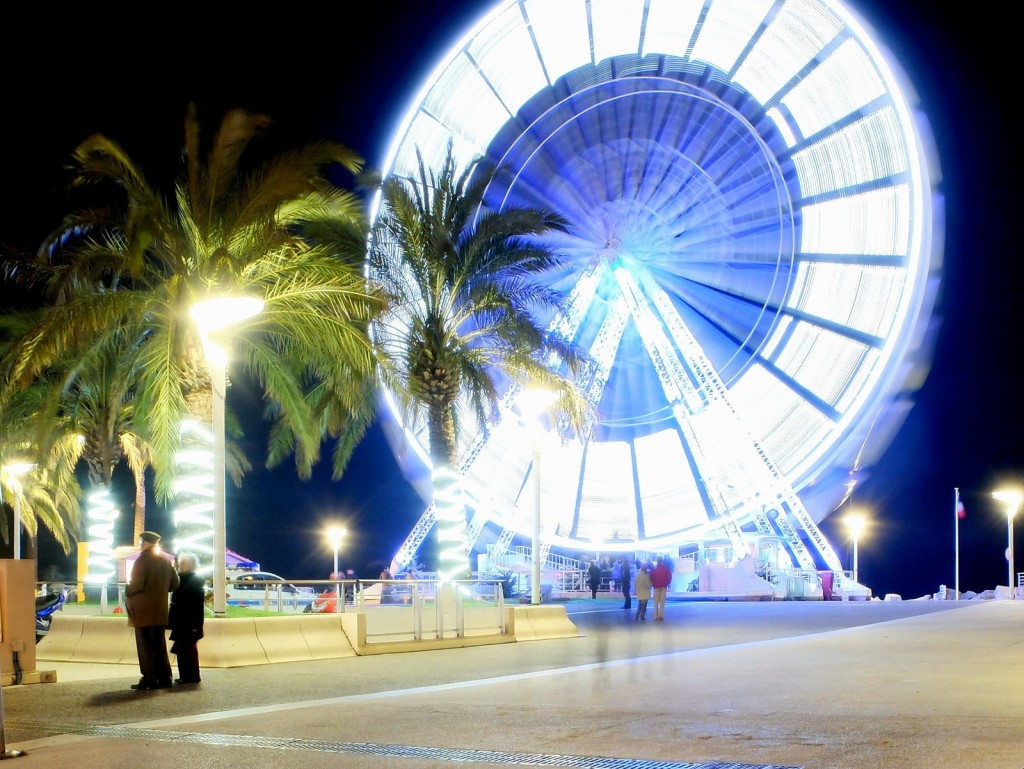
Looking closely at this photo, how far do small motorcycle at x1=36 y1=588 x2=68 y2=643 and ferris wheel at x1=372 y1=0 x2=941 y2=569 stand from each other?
1284 centimetres

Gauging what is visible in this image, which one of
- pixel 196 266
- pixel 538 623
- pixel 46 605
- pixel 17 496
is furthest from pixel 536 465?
pixel 17 496

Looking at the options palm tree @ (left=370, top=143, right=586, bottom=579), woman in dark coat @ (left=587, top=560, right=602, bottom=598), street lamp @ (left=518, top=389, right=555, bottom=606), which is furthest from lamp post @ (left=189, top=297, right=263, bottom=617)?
woman in dark coat @ (left=587, top=560, right=602, bottom=598)

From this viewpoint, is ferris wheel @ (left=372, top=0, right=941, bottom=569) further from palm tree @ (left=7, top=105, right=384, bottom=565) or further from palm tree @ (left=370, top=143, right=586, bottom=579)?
palm tree @ (left=7, top=105, right=384, bottom=565)

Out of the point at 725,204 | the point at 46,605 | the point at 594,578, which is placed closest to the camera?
the point at 46,605

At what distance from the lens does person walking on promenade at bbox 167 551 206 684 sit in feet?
33.9

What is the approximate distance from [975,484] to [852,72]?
187ft

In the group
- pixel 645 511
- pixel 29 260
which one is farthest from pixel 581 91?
pixel 29 260

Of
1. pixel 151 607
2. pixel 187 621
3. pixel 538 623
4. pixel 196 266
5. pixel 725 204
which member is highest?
pixel 725 204

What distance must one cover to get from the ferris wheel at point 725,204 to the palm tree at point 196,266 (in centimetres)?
1138

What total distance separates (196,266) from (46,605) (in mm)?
5187

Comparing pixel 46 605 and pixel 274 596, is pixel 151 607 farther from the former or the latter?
pixel 46 605

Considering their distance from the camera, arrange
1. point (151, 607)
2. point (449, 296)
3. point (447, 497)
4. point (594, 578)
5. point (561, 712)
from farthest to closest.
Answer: point (594, 578)
point (449, 296)
point (447, 497)
point (151, 607)
point (561, 712)

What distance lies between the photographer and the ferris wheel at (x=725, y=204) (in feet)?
91.6

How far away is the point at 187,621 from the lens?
10.4m
